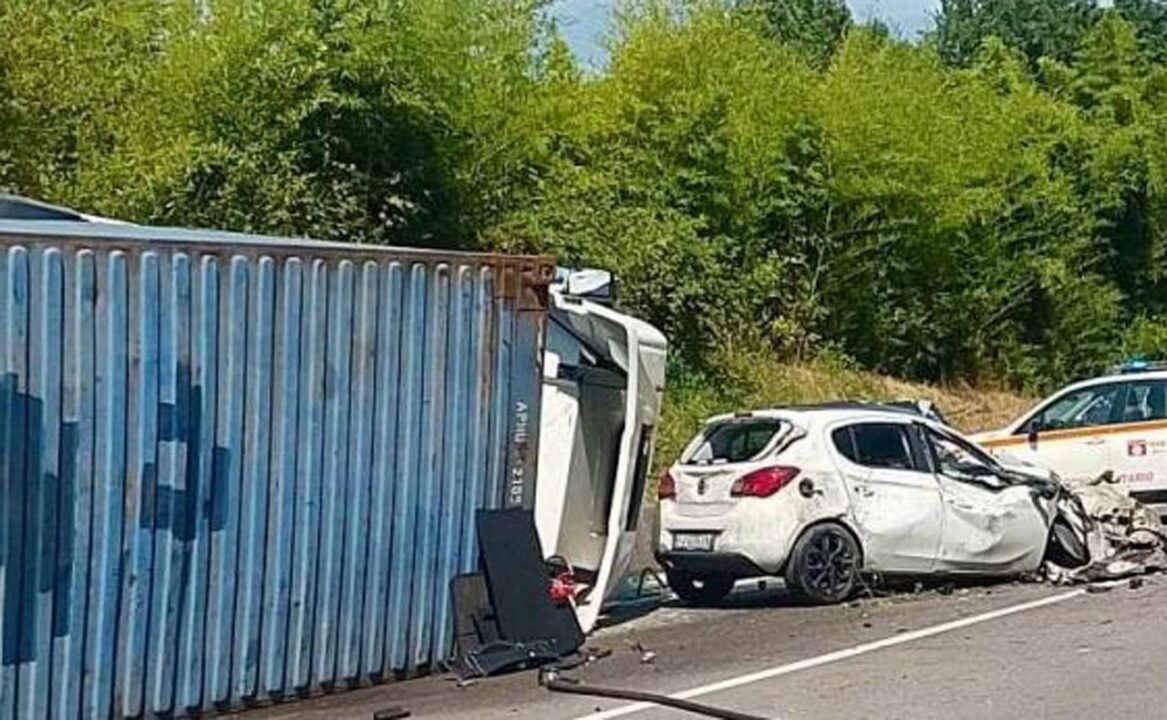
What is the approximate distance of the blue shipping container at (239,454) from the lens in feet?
29.6

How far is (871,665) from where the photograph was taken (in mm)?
11398

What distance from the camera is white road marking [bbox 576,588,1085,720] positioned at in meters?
9.99

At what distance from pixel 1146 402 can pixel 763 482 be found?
706 centimetres

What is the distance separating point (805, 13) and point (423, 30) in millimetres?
34086

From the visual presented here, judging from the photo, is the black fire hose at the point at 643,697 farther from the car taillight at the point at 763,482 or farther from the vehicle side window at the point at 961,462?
the vehicle side window at the point at 961,462

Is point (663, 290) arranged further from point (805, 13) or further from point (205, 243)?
point (805, 13)

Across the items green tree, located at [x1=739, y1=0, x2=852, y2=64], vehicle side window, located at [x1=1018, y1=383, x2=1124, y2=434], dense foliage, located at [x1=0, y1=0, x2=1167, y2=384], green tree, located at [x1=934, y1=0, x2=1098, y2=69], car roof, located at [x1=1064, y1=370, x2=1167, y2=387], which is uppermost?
green tree, located at [x1=934, y1=0, x2=1098, y2=69]

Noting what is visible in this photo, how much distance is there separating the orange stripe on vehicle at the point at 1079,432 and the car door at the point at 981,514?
426 centimetres

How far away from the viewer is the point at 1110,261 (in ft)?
134

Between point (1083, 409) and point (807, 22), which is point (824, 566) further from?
point (807, 22)

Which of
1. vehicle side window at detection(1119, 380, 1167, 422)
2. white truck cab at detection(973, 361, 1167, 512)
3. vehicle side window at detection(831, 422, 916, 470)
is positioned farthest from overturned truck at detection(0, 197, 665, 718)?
vehicle side window at detection(1119, 380, 1167, 422)

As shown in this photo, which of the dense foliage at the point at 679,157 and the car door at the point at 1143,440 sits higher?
the dense foliage at the point at 679,157

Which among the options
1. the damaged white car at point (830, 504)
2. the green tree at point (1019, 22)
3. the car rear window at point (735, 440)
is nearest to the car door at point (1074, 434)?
the damaged white car at point (830, 504)

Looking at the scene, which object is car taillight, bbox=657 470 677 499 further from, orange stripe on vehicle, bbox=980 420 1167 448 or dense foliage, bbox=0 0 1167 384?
dense foliage, bbox=0 0 1167 384
